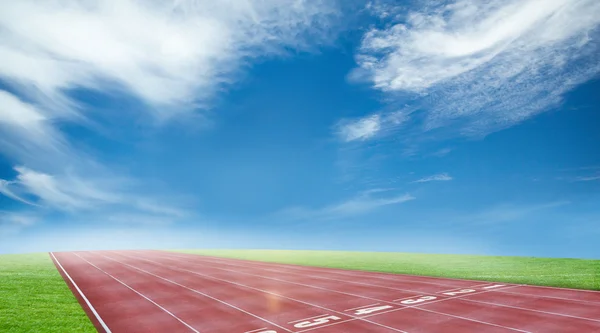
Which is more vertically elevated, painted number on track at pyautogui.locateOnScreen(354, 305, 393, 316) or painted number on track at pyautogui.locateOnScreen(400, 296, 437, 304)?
painted number on track at pyautogui.locateOnScreen(400, 296, 437, 304)

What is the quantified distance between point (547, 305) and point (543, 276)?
900 centimetres

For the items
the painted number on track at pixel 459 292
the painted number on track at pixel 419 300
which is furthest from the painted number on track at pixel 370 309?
the painted number on track at pixel 459 292

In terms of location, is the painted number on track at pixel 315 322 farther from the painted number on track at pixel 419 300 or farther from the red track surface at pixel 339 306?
the painted number on track at pixel 419 300

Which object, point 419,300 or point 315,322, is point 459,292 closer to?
point 419,300

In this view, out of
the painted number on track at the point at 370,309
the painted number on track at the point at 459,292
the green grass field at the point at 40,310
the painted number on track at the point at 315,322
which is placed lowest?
the green grass field at the point at 40,310

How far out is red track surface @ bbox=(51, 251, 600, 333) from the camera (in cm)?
1106

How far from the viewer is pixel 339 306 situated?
13.8m

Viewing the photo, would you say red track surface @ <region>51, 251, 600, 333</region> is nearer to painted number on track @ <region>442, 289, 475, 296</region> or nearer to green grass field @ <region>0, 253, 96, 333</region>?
painted number on track @ <region>442, 289, 475, 296</region>

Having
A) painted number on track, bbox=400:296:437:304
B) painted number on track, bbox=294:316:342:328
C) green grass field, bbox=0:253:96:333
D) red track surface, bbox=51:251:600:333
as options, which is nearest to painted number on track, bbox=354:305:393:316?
red track surface, bbox=51:251:600:333

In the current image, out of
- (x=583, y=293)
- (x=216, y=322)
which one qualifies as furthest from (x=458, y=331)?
(x=583, y=293)

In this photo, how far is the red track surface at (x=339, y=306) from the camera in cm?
1106

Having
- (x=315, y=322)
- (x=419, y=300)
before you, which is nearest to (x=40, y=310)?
(x=315, y=322)

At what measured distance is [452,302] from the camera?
13.9 meters

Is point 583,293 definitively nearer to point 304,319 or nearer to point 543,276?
point 543,276
